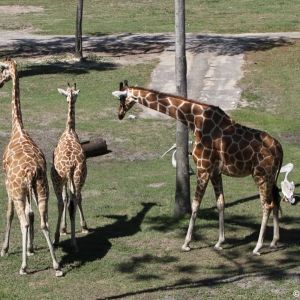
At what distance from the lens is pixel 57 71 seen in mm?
28172

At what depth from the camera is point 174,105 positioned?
12.2 m

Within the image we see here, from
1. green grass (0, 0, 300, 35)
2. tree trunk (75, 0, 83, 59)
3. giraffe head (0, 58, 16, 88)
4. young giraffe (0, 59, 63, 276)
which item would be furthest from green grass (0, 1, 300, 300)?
green grass (0, 0, 300, 35)

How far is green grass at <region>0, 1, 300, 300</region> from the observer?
1066 centimetres

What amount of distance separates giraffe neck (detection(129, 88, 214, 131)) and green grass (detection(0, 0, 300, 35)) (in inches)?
979

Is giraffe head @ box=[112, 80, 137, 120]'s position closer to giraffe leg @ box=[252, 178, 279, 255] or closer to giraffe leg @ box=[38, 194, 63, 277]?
giraffe leg @ box=[38, 194, 63, 277]

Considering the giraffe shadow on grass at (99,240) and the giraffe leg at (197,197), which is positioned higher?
the giraffe leg at (197,197)

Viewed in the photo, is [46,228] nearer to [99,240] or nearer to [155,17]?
[99,240]

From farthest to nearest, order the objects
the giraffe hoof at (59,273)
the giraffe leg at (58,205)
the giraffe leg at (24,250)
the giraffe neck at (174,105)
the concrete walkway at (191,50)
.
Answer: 1. the concrete walkway at (191,50)
2. the giraffe leg at (58,205)
3. the giraffe neck at (174,105)
4. the giraffe hoof at (59,273)
5. the giraffe leg at (24,250)

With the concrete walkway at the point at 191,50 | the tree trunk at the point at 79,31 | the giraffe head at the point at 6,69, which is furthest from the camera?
the tree trunk at the point at 79,31

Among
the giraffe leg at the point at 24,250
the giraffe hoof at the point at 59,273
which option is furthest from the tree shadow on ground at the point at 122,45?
the giraffe hoof at the point at 59,273

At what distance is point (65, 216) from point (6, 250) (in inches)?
57.8

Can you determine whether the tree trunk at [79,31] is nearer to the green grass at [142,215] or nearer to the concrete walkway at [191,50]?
the green grass at [142,215]

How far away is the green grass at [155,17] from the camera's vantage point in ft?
123

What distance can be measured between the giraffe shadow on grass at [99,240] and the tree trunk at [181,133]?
32.9 inches
